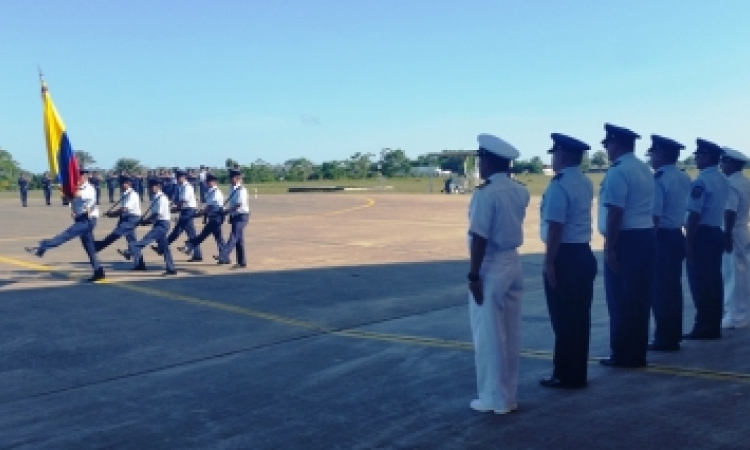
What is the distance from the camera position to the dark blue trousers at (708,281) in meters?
8.03

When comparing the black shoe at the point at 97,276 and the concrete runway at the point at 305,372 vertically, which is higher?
the black shoe at the point at 97,276

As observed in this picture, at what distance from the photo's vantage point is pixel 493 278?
18.5ft

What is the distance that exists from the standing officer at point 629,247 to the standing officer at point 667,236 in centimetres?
75

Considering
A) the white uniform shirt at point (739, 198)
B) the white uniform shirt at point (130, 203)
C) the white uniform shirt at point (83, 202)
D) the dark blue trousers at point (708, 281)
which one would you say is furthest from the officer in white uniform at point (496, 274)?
the white uniform shirt at point (130, 203)

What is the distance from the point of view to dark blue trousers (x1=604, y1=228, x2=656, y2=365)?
6758mm

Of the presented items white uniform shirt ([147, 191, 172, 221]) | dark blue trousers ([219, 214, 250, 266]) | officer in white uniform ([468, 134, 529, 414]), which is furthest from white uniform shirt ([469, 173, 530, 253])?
dark blue trousers ([219, 214, 250, 266])

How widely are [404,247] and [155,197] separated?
5932mm

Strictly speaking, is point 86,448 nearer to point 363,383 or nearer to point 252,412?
point 252,412

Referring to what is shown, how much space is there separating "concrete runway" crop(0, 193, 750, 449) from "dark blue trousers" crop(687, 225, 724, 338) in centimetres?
34

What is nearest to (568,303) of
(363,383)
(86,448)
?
(363,383)

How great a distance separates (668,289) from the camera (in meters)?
7.52

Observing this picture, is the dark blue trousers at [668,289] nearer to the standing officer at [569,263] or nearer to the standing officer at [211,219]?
the standing officer at [569,263]

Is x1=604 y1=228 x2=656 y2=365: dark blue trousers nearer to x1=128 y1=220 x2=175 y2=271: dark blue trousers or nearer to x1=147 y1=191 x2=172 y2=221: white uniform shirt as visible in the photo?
x1=128 y1=220 x2=175 y2=271: dark blue trousers

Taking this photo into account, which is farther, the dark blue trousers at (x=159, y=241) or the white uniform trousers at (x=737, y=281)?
the dark blue trousers at (x=159, y=241)
